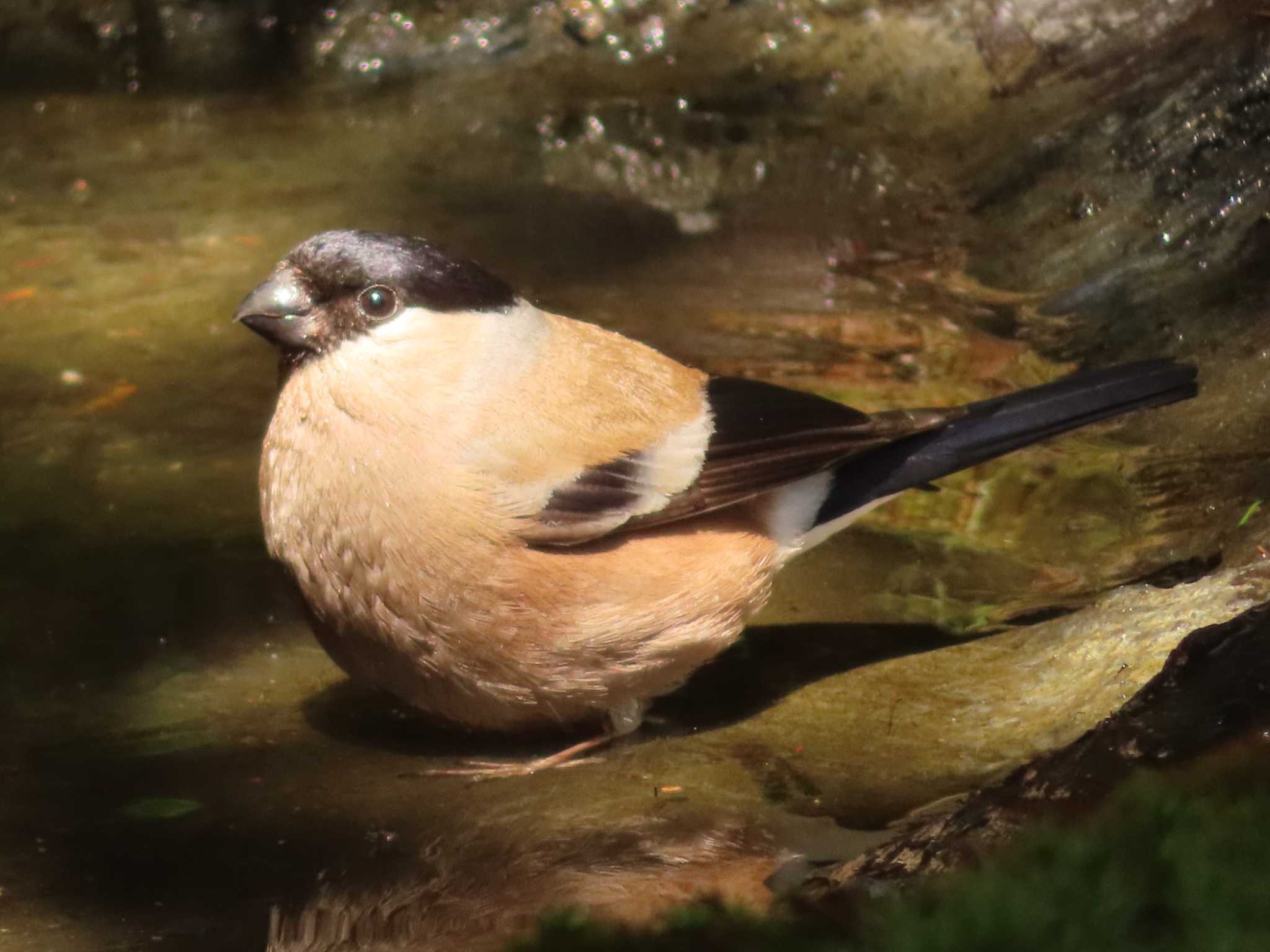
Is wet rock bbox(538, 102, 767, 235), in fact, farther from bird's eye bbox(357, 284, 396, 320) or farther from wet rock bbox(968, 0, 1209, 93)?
bird's eye bbox(357, 284, 396, 320)

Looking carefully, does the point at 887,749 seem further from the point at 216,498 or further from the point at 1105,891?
the point at 216,498

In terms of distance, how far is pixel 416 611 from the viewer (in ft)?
13.2

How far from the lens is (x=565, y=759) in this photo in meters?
4.32

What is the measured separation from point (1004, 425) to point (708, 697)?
1210mm

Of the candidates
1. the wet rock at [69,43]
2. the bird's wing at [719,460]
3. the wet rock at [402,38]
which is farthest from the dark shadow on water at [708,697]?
the wet rock at [69,43]

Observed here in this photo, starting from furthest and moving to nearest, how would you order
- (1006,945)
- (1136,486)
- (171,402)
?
1. (171,402)
2. (1136,486)
3. (1006,945)

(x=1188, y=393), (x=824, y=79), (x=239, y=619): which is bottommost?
(x=239, y=619)

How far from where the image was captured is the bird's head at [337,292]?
4.25 m

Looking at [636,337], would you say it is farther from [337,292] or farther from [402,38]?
[402,38]

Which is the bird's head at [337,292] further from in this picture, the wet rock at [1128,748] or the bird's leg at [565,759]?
the wet rock at [1128,748]

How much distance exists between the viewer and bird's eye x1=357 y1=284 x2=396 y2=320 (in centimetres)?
427

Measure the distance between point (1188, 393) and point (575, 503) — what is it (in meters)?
1.93

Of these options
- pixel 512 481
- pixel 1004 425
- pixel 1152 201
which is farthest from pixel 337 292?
pixel 1152 201

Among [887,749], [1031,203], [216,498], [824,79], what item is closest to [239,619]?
[216,498]
